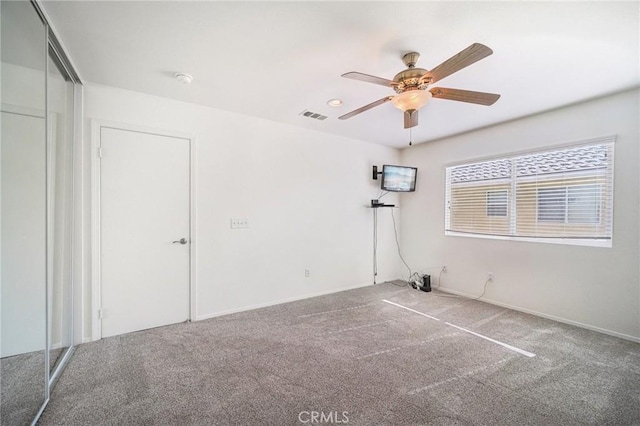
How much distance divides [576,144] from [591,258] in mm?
1305

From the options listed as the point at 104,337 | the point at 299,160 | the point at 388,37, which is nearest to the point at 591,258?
the point at 388,37

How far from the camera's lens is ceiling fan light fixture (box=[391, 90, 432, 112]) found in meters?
2.00

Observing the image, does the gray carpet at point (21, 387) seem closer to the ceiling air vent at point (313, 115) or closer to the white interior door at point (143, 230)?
the white interior door at point (143, 230)

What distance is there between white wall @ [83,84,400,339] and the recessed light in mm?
611

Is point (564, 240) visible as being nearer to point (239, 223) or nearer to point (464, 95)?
point (464, 95)

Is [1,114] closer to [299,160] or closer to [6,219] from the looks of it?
[6,219]

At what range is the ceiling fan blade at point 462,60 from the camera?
1491 millimetres

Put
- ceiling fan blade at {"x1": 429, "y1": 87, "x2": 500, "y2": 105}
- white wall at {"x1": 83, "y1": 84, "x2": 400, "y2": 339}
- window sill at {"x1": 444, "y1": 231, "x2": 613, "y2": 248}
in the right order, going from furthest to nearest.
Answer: white wall at {"x1": 83, "y1": 84, "x2": 400, "y2": 339} < window sill at {"x1": 444, "y1": 231, "x2": 613, "y2": 248} < ceiling fan blade at {"x1": 429, "y1": 87, "x2": 500, "y2": 105}

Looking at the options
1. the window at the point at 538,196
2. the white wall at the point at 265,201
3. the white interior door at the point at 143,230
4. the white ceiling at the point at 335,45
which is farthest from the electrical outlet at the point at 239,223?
the window at the point at 538,196

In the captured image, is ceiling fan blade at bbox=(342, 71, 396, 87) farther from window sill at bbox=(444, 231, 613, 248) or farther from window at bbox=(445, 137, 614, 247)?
window sill at bbox=(444, 231, 613, 248)

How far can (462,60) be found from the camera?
1.64m

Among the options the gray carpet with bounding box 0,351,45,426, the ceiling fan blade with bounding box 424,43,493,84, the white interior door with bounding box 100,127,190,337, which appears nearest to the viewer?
the gray carpet with bounding box 0,351,45,426

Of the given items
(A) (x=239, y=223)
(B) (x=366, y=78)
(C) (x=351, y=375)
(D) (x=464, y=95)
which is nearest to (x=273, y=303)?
(A) (x=239, y=223)

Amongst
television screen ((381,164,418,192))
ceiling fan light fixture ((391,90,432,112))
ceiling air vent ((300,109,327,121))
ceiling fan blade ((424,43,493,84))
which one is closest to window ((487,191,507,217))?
television screen ((381,164,418,192))
